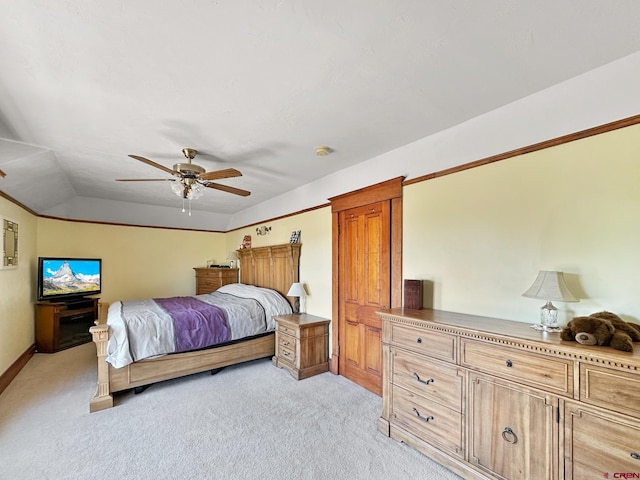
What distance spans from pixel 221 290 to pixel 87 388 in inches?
96.4

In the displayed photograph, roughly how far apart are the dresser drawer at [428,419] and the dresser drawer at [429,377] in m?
0.05

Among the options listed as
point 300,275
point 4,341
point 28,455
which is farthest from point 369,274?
point 4,341

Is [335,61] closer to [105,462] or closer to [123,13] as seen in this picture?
[123,13]

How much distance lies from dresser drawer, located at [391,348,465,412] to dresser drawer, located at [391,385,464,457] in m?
0.05

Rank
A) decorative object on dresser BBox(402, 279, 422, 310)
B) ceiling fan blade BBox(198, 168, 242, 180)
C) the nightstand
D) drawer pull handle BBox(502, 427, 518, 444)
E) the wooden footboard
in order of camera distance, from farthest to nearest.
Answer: the nightstand < the wooden footboard < ceiling fan blade BBox(198, 168, 242, 180) < decorative object on dresser BBox(402, 279, 422, 310) < drawer pull handle BBox(502, 427, 518, 444)

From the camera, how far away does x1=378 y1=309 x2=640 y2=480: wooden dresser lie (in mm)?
1340

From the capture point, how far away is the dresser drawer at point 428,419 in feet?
6.25

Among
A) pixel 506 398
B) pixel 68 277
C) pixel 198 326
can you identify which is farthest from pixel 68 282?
pixel 506 398

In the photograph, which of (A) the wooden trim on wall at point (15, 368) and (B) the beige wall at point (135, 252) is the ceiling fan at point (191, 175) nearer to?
(A) the wooden trim on wall at point (15, 368)

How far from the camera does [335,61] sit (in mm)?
1669

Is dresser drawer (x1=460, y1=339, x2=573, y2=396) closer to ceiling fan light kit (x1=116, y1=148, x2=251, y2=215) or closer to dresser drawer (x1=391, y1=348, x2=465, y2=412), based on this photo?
dresser drawer (x1=391, y1=348, x2=465, y2=412)

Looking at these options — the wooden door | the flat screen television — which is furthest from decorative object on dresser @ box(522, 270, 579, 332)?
the flat screen television

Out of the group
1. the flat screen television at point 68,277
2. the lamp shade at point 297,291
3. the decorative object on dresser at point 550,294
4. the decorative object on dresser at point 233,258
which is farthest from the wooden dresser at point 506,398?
the flat screen television at point 68,277

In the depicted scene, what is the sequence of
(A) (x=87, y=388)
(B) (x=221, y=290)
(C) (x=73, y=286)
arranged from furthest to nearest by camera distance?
(B) (x=221, y=290), (C) (x=73, y=286), (A) (x=87, y=388)
